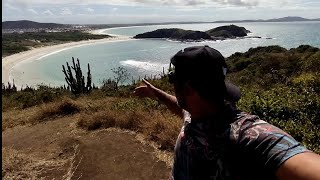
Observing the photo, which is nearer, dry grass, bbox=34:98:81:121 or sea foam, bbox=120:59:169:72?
dry grass, bbox=34:98:81:121

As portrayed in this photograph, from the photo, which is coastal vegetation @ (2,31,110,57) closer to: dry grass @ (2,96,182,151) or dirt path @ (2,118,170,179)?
dry grass @ (2,96,182,151)

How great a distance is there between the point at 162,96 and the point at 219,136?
103 cm

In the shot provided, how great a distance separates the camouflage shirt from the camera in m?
1.30

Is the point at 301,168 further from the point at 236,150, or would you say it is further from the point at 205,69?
the point at 205,69

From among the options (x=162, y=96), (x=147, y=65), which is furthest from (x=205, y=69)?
(x=147, y=65)

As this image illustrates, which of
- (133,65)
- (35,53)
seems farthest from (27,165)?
(35,53)

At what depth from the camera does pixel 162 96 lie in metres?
2.52

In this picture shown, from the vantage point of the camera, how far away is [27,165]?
A: 258 inches

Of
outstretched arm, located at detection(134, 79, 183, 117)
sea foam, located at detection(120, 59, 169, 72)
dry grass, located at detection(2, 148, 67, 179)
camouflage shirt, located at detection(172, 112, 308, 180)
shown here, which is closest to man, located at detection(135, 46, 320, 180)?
camouflage shirt, located at detection(172, 112, 308, 180)

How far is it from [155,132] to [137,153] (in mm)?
806

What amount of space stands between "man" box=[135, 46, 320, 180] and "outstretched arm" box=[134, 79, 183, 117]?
0.56 metres

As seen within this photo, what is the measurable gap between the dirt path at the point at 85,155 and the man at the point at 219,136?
4.39m

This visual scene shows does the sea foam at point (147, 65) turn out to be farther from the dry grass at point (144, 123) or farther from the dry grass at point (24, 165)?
the dry grass at point (24, 165)

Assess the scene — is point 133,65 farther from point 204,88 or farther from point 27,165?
point 204,88
